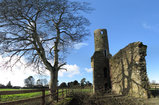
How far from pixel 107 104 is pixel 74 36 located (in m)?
8.36

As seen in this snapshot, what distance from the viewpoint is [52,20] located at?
13.0m

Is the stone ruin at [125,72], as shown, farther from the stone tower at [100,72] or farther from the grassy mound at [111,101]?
the grassy mound at [111,101]

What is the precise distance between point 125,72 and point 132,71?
4.14ft

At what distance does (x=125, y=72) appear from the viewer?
1194 cm

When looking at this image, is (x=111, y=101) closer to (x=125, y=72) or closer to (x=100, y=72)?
(x=125, y=72)

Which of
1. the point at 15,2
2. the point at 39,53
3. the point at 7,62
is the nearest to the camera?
the point at 15,2

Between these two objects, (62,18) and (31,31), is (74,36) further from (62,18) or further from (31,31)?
(31,31)

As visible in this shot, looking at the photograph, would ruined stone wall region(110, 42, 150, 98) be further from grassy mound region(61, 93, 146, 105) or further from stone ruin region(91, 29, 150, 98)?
grassy mound region(61, 93, 146, 105)

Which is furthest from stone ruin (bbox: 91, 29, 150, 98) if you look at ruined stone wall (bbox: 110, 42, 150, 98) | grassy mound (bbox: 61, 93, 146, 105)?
grassy mound (bbox: 61, 93, 146, 105)

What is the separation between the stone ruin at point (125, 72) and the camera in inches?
380

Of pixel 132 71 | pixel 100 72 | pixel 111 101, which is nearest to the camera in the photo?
pixel 111 101

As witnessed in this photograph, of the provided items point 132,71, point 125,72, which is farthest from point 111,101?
point 125,72

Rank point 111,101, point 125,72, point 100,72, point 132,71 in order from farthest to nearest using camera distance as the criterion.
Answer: point 100,72, point 125,72, point 132,71, point 111,101

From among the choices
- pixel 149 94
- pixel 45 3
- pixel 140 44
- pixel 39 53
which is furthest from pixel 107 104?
pixel 45 3
